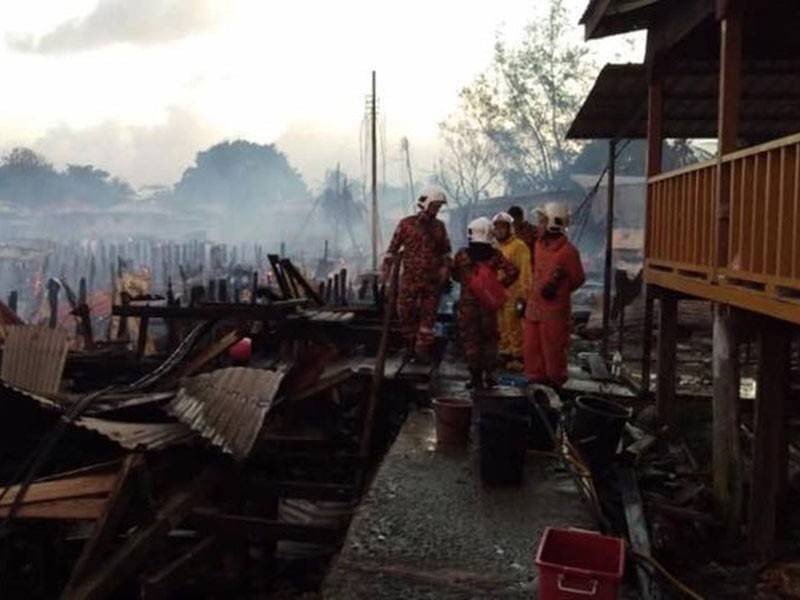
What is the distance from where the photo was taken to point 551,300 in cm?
838

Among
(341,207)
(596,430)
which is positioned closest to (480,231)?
(596,430)

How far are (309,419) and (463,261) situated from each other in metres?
2.19

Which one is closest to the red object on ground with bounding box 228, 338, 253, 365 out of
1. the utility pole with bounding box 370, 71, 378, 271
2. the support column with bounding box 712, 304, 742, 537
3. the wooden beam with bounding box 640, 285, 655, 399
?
the wooden beam with bounding box 640, 285, 655, 399

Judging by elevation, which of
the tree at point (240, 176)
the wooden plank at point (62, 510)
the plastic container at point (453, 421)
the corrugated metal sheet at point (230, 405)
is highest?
the tree at point (240, 176)

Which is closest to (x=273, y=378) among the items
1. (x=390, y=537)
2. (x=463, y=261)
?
(x=390, y=537)

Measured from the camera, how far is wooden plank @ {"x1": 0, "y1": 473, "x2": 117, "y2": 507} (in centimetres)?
516

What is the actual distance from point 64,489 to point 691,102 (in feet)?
30.8

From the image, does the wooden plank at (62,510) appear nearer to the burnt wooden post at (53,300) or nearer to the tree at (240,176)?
the burnt wooden post at (53,300)

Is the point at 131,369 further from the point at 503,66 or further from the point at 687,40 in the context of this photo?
the point at 503,66

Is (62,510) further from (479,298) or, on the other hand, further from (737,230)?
(737,230)

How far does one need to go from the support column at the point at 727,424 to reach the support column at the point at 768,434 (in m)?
0.33

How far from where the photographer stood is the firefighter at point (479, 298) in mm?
8422

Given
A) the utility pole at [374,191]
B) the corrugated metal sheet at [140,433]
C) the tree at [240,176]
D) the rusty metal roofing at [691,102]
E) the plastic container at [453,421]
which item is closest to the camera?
the corrugated metal sheet at [140,433]

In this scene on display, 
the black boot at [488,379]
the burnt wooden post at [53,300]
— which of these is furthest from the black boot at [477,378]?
the burnt wooden post at [53,300]
